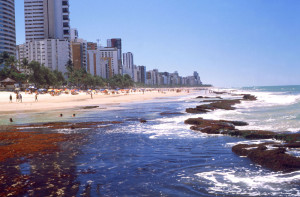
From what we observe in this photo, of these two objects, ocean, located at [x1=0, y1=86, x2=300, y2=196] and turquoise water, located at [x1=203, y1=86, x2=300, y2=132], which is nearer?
ocean, located at [x1=0, y1=86, x2=300, y2=196]

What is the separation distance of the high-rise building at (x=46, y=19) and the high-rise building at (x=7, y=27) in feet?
57.9

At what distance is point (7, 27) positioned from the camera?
433 feet

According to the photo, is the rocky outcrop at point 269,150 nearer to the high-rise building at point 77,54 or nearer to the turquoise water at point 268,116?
the turquoise water at point 268,116

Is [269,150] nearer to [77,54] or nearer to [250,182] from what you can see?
[250,182]

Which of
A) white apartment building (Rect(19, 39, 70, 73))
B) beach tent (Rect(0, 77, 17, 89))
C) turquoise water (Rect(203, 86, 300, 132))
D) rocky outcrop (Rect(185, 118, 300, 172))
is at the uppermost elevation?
white apartment building (Rect(19, 39, 70, 73))

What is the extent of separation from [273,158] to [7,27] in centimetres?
14417

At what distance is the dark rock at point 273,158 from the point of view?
27.6 ft

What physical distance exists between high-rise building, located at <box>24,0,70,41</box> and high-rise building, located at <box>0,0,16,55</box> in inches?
695

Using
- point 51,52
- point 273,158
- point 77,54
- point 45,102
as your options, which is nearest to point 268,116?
point 273,158

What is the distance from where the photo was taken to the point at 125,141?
13523mm

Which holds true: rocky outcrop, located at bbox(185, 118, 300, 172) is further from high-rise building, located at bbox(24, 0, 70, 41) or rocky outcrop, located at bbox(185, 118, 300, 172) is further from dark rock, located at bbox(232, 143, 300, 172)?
high-rise building, located at bbox(24, 0, 70, 41)

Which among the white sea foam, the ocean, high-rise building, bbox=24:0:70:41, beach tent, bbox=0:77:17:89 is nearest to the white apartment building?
high-rise building, bbox=24:0:70:41

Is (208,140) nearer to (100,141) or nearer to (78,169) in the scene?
(100,141)

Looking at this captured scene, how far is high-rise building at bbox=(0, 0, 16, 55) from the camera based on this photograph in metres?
128
